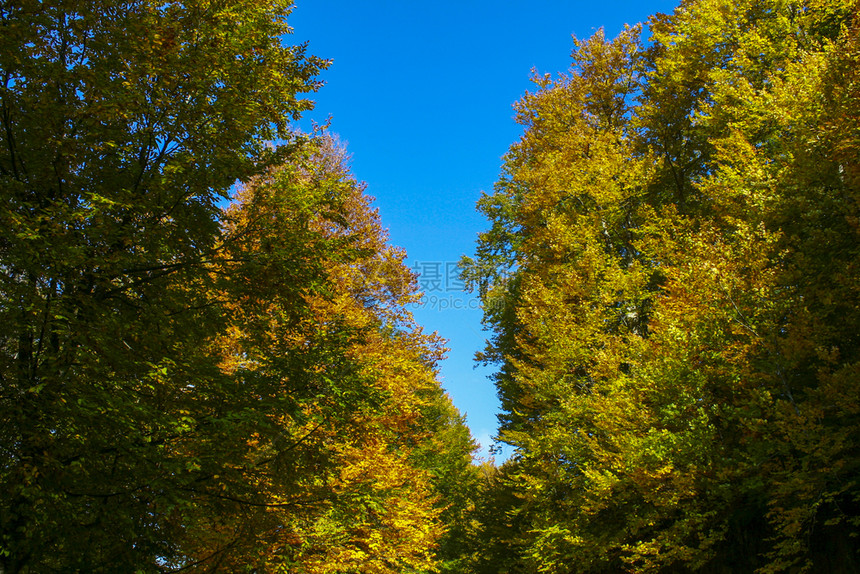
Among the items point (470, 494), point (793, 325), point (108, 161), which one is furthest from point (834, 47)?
point (470, 494)

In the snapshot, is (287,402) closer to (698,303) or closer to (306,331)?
(306,331)

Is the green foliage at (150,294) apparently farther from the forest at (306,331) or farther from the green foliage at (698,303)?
the green foliage at (698,303)

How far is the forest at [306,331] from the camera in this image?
17.4ft

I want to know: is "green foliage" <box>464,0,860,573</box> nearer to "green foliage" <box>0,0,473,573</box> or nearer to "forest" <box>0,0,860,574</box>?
"forest" <box>0,0,860,574</box>

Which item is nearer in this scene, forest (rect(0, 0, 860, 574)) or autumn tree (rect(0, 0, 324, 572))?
autumn tree (rect(0, 0, 324, 572))

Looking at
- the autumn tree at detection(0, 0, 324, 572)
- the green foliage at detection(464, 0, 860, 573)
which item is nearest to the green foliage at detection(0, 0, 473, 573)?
the autumn tree at detection(0, 0, 324, 572)

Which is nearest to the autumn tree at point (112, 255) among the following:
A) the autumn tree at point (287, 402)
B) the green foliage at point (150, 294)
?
the green foliage at point (150, 294)

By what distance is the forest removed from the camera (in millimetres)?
5297

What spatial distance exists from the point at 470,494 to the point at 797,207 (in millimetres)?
24077

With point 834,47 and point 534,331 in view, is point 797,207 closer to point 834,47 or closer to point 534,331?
point 834,47

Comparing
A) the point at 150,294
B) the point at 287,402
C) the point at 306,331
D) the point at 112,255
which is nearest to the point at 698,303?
the point at 306,331

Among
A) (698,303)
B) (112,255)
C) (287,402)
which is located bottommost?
(287,402)

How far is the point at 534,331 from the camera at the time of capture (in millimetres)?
15180

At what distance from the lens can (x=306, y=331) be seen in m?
8.27
